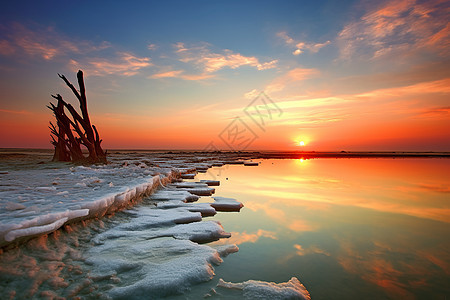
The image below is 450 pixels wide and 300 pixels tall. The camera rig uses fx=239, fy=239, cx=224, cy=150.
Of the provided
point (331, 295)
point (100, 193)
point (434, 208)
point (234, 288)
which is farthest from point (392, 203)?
point (100, 193)

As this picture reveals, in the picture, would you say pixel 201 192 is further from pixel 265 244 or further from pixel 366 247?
pixel 366 247

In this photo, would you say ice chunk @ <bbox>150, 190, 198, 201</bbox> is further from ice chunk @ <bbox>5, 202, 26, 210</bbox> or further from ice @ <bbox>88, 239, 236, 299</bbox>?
ice chunk @ <bbox>5, 202, 26, 210</bbox>

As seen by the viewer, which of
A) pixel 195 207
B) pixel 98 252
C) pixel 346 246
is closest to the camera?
pixel 98 252

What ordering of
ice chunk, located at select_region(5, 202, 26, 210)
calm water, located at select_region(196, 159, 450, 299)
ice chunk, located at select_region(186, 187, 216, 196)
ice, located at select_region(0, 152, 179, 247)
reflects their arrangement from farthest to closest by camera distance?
ice chunk, located at select_region(186, 187, 216, 196) < ice chunk, located at select_region(5, 202, 26, 210) < calm water, located at select_region(196, 159, 450, 299) < ice, located at select_region(0, 152, 179, 247)

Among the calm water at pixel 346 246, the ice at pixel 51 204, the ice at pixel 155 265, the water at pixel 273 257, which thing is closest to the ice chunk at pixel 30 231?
the ice at pixel 51 204

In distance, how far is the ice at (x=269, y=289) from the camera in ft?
7.56

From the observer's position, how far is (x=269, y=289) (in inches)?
94.0

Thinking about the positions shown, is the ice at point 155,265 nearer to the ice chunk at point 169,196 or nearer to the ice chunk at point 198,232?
the ice chunk at point 198,232

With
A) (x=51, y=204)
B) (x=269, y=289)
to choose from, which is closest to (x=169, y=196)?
(x=51, y=204)

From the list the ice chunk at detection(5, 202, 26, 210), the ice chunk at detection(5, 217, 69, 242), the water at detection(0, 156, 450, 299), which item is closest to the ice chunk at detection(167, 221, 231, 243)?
the water at detection(0, 156, 450, 299)

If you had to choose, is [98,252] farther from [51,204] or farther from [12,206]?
[12,206]

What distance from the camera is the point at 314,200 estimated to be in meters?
7.39

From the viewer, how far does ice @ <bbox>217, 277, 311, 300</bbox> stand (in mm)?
2305

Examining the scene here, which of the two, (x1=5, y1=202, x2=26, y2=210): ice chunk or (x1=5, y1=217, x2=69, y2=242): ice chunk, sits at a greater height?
(x1=5, y1=202, x2=26, y2=210): ice chunk
